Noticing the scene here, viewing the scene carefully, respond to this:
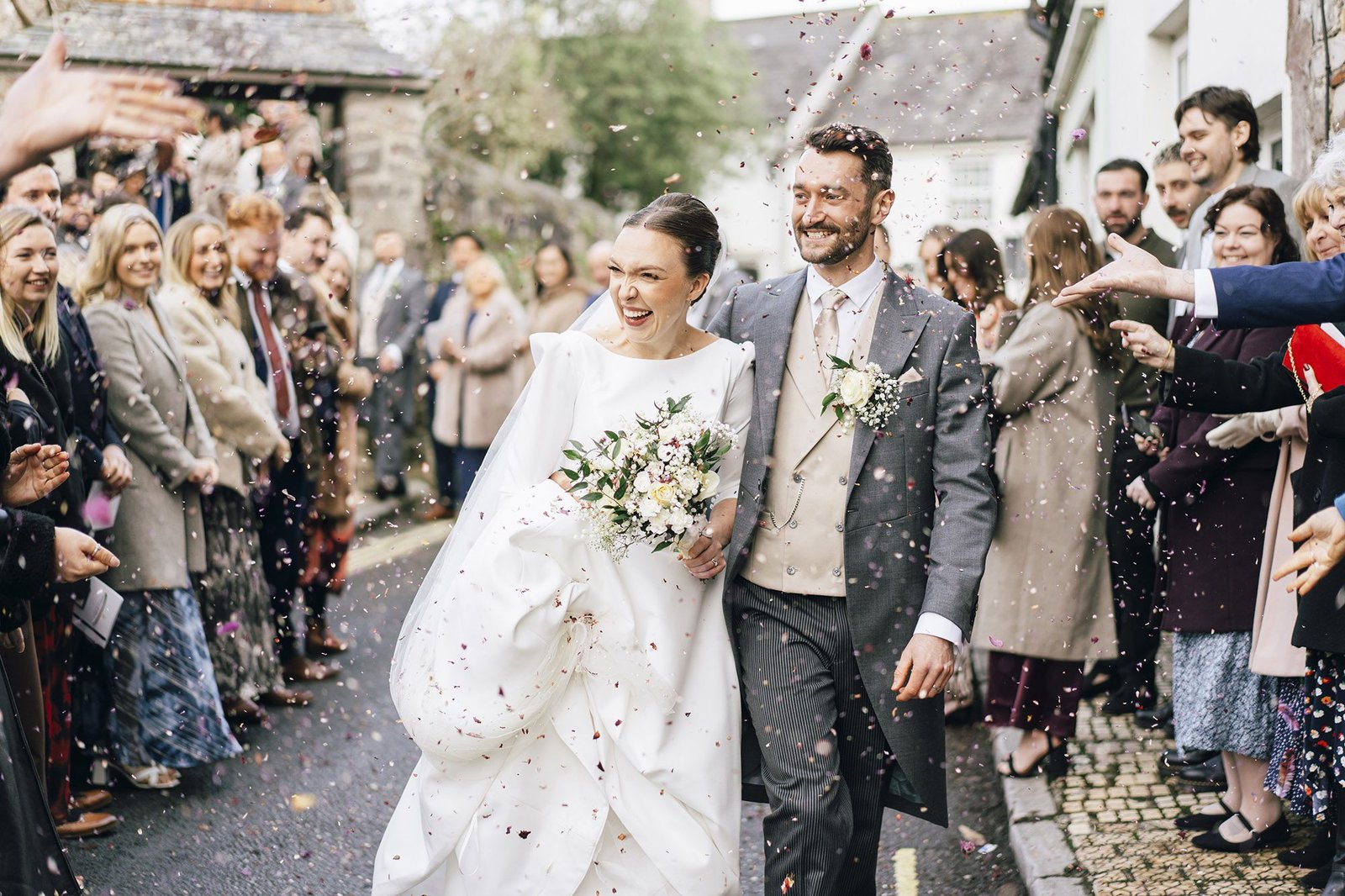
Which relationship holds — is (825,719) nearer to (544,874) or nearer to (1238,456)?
(544,874)

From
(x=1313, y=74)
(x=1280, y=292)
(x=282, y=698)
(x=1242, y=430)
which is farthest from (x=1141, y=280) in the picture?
(x=282, y=698)

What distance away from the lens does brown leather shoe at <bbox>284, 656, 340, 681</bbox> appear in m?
8.05

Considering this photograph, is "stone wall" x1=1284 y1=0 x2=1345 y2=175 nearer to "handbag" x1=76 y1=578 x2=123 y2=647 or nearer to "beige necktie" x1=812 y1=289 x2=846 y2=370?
"beige necktie" x1=812 y1=289 x2=846 y2=370

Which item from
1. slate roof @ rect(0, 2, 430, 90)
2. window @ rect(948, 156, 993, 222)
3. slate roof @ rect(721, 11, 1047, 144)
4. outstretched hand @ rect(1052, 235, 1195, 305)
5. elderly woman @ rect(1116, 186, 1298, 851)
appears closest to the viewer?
outstretched hand @ rect(1052, 235, 1195, 305)

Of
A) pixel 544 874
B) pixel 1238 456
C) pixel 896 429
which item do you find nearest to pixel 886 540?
pixel 896 429

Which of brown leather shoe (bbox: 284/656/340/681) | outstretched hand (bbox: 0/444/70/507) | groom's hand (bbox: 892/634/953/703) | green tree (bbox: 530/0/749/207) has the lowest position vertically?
brown leather shoe (bbox: 284/656/340/681)

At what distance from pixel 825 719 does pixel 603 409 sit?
3.42ft

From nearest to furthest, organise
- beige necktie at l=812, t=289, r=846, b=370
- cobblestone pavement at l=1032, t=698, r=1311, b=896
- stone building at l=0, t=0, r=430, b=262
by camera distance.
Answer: beige necktie at l=812, t=289, r=846, b=370 < cobblestone pavement at l=1032, t=698, r=1311, b=896 < stone building at l=0, t=0, r=430, b=262

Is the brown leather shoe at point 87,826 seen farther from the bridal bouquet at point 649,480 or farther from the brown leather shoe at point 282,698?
the bridal bouquet at point 649,480

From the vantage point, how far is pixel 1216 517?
546cm

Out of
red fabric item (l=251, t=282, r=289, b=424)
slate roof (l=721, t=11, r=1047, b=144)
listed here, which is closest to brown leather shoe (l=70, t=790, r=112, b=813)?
red fabric item (l=251, t=282, r=289, b=424)

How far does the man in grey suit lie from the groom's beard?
9839 mm

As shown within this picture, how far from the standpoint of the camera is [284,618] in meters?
8.33

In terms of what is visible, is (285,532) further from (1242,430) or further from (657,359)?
(1242,430)
